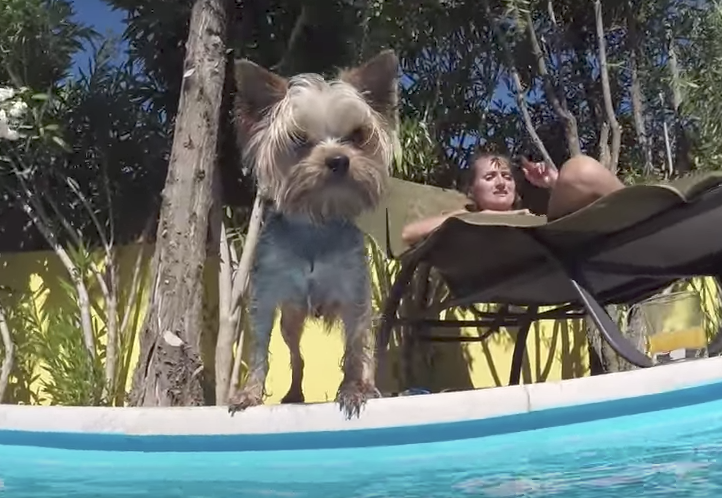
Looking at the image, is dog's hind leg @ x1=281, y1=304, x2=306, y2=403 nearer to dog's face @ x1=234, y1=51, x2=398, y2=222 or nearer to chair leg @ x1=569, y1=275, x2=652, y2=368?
dog's face @ x1=234, y1=51, x2=398, y2=222

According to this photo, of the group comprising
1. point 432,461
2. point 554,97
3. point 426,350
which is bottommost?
point 432,461

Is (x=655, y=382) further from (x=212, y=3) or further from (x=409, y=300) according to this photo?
(x=212, y=3)

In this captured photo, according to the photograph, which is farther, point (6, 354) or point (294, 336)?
point (6, 354)

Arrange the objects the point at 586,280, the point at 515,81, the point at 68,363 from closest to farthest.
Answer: the point at 586,280, the point at 68,363, the point at 515,81

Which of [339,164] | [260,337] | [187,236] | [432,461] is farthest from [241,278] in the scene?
[432,461]

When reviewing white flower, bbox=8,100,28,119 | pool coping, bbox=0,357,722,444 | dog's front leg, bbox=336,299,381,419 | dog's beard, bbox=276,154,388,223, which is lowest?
pool coping, bbox=0,357,722,444

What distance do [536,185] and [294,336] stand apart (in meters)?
1.96

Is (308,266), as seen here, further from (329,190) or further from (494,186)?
(494,186)

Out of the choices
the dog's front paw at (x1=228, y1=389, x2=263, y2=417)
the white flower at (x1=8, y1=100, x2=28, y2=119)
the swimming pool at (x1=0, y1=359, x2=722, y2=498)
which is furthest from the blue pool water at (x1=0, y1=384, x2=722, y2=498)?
the white flower at (x1=8, y1=100, x2=28, y2=119)

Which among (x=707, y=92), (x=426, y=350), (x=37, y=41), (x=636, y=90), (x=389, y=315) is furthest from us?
(x=707, y=92)

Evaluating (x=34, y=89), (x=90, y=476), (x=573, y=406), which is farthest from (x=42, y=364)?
(x=573, y=406)

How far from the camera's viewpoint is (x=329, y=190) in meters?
3.09

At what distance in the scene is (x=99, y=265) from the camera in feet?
19.8

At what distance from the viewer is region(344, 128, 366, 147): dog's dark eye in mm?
3152
